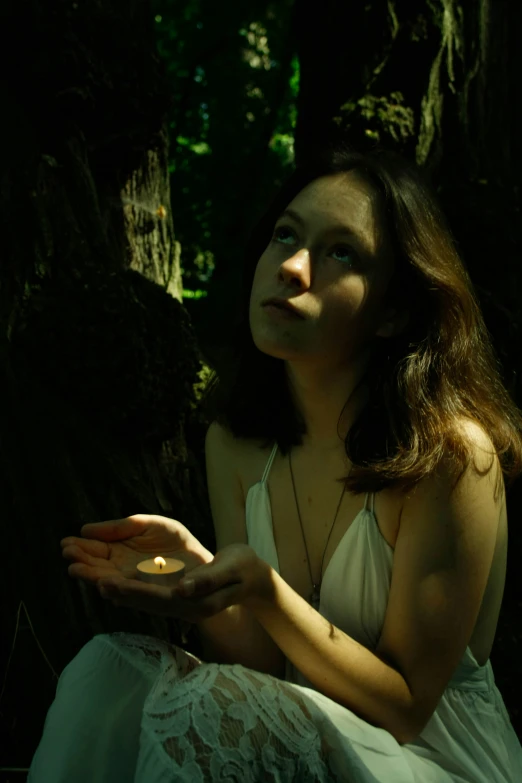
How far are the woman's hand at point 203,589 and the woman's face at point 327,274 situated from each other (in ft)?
1.77

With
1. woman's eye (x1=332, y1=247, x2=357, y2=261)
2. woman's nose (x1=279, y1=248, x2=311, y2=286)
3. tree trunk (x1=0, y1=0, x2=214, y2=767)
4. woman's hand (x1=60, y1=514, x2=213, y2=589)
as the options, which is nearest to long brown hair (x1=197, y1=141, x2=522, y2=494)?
woman's eye (x1=332, y1=247, x2=357, y2=261)

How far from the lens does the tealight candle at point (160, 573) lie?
1646 millimetres

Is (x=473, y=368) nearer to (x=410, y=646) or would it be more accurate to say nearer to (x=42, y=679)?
(x=410, y=646)

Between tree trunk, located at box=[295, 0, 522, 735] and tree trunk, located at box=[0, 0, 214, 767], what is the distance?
833mm

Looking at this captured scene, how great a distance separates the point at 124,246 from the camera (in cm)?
340

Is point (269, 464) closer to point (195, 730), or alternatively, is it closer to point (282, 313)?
point (282, 313)

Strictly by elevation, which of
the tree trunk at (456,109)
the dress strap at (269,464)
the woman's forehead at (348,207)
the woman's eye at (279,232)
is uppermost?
the tree trunk at (456,109)

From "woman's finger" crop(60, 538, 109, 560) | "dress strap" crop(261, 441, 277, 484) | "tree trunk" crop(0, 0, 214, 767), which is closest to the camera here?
"woman's finger" crop(60, 538, 109, 560)

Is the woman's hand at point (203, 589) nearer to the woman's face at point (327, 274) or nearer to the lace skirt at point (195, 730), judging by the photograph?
the lace skirt at point (195, 730)

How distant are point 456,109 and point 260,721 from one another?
2738mm

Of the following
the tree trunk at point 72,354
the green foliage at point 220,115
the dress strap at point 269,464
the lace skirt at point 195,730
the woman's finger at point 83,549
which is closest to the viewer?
the lace skirt at point 195,730

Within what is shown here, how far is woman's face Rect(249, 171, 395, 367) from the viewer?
194 cm

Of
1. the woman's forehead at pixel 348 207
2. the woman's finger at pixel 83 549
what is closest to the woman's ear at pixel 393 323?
the woman's forehead at pixel 348 207

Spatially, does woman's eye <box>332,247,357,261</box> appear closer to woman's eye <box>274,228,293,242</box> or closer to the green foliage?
woman's eye <box>274,228,293,242</box>
